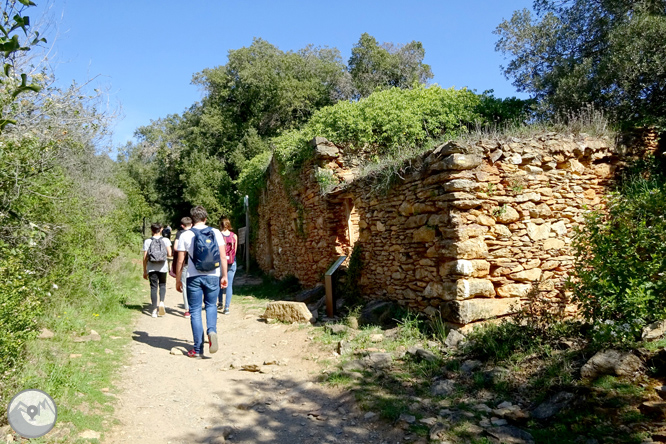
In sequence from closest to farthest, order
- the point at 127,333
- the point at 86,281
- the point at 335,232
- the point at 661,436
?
the point at 661,436, the point at 127,333, the point at 86,281, the point at 335,232

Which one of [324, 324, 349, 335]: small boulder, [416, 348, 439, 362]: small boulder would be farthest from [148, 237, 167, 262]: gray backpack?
[416, 348, 439, 362]: small boulder

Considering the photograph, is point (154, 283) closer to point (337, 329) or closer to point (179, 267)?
point (179, 267)

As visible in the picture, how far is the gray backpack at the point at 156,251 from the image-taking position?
327 inches

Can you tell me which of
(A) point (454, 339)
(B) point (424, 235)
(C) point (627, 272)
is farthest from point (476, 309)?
(C) point (627, 272)

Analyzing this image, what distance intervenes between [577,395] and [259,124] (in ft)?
81.8

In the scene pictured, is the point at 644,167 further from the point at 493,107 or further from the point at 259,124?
the point at 259,124

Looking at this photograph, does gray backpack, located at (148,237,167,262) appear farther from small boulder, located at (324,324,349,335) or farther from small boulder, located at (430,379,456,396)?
small boulder, located at (430,379,456,396)

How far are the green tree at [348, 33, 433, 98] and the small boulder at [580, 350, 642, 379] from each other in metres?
25.3

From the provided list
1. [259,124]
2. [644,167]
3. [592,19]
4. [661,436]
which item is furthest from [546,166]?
[259,124]

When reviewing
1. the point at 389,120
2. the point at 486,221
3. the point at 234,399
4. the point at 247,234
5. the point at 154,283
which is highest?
the point at 389,120

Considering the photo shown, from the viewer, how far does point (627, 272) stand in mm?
4828

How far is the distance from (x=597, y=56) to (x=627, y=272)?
24.5 feet

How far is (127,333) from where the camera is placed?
280 inches

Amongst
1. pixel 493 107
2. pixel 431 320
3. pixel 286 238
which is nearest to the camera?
pixel 431 320
